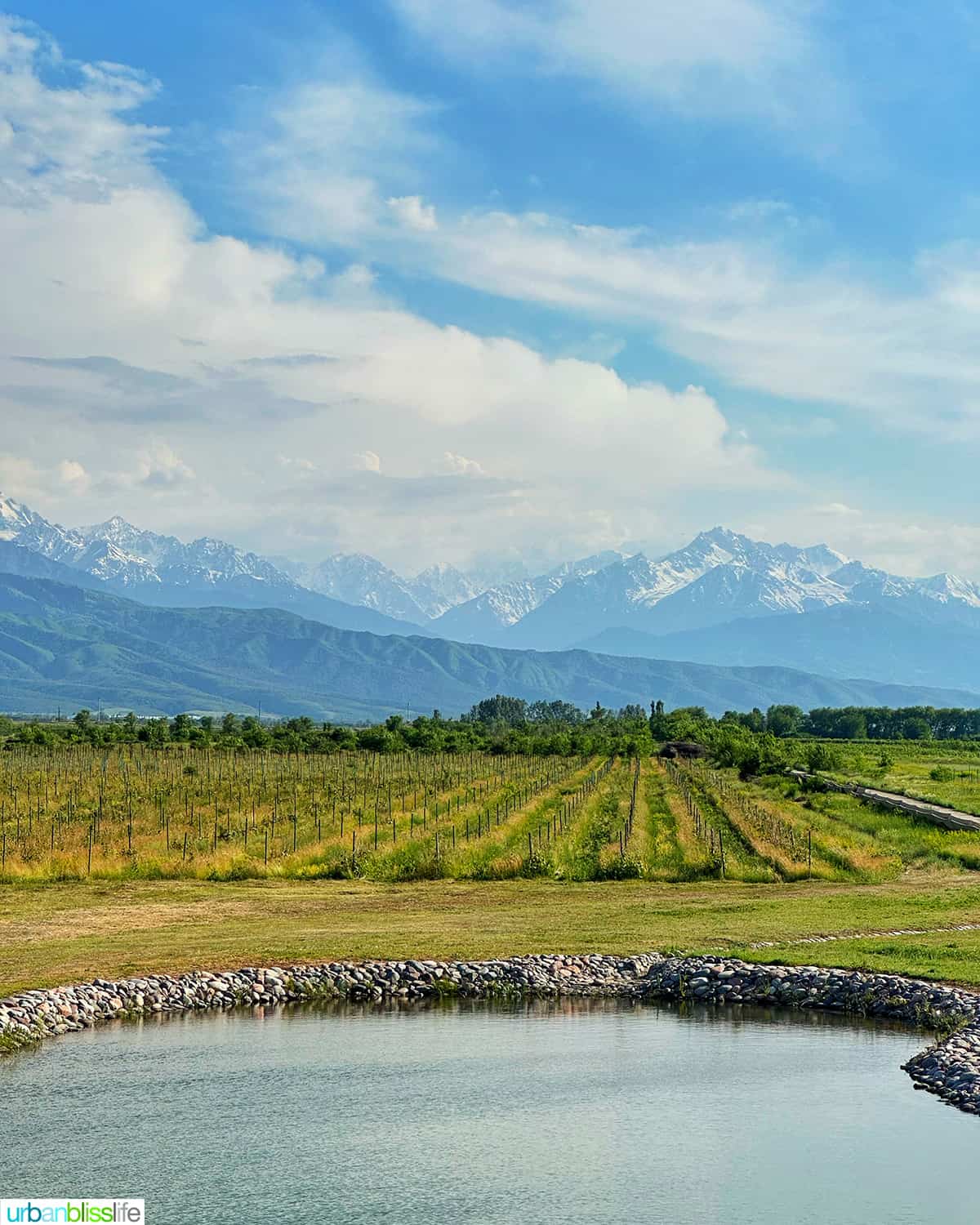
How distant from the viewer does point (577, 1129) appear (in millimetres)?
20469

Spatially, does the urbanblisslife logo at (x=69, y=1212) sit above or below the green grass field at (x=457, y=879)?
below

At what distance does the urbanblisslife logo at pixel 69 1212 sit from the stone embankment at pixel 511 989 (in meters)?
8.64

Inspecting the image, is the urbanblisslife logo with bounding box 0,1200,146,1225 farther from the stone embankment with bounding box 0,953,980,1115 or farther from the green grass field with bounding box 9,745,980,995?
the green grass field with bounding box 9,745,980,995

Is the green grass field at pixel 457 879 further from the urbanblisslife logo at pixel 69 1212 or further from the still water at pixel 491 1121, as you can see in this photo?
the urbanblisslife logo at pixel 69 1212

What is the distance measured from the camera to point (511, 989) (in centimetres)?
2944

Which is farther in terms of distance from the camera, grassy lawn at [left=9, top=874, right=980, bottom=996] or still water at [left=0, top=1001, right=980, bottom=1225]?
grassy lawn at [left=9, top=874, right=980, bottom=996]

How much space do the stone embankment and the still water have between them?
2.62ft

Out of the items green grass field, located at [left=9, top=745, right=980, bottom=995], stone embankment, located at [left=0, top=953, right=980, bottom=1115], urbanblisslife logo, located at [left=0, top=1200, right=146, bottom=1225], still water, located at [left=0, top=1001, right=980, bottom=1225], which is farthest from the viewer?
green grass field, located at [left=9, top=745, right=980, bottom=995]

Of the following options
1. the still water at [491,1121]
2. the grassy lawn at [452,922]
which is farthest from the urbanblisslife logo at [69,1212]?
the grassy lawn at [452,922]

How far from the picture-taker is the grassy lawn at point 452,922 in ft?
99.7

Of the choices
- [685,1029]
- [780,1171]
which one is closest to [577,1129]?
[780,1171]

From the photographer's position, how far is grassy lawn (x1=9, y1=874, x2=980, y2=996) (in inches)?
1196

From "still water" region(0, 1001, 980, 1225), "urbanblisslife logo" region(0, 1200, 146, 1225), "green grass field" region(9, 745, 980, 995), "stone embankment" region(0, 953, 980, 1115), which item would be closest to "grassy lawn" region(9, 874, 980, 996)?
"green grass field" region(9, 745, 980, 995)

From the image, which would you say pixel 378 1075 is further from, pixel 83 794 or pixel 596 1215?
pixel 83 794
